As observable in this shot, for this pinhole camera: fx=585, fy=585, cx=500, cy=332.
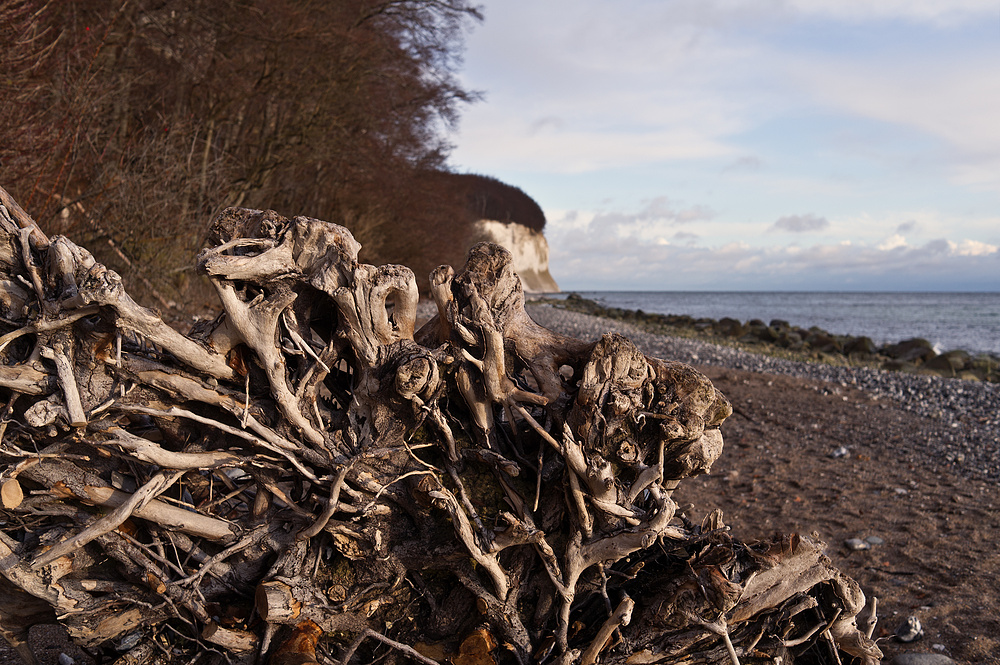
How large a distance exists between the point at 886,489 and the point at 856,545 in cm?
183

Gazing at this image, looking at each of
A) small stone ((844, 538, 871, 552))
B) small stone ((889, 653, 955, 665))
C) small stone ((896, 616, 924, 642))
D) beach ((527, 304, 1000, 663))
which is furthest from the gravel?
small stone ((889, 653, 955, 665))

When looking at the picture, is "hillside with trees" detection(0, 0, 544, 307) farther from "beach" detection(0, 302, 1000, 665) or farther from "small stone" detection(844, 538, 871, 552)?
"small stone" detection(844, 538, 871, 552)

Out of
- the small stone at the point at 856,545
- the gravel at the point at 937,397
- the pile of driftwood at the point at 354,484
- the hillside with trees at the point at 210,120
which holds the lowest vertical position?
the small stone at the point at 856,545

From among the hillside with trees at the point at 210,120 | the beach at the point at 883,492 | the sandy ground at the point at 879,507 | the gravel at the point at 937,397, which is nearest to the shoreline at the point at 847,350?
the gravel at the point at 937,397

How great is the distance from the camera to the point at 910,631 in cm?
365

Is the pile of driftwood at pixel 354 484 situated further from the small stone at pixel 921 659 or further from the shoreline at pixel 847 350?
the shoreline at pixel 847 350

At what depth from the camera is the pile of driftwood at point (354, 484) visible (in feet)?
7.56

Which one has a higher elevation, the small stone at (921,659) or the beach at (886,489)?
the beach at (886,489)

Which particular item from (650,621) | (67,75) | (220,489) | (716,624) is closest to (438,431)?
(220,489)

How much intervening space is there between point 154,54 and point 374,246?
29.3 ft

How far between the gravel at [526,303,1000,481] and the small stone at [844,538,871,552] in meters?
3.09

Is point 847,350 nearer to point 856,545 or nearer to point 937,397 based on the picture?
point 937,397

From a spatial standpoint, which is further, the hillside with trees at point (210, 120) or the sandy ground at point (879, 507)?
the hillside with trees at point (210, 120)

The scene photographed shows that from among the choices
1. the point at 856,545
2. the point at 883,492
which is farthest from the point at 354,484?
the point at 883,492
